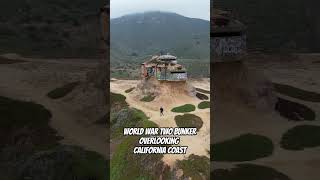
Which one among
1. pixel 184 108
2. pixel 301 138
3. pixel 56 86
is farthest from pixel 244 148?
pixel 56 86

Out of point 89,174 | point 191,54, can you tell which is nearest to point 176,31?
point 191,54

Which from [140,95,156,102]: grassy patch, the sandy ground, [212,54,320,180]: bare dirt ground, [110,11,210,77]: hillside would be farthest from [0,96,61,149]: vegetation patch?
[212,54,320,180]: bare dirt ground

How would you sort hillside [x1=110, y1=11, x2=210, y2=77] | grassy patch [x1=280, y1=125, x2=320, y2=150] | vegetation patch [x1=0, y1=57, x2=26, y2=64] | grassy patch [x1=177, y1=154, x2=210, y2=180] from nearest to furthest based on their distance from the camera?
hillside [x1=110, y1=11, x2=210, y2=77] < grassy patch [x1=177, y1=154, x2=210, y2=180] < grassy patch [x1=280, y1=125, x2=320, y2=150] < vegetation patch [x1=0, y1=57, x2=26, y2=64]

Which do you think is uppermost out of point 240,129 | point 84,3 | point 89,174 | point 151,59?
point 84,3

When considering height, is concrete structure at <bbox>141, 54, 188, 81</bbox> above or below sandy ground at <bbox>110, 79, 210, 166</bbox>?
above

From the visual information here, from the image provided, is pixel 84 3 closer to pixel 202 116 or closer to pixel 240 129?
pixel 202 116

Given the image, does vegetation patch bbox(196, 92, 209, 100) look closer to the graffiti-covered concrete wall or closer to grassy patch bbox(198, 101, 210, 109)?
grassy patch bbox(198, 101, 210, 109)

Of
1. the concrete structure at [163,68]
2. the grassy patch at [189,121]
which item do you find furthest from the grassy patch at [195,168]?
the concrete structure at [163,68]
